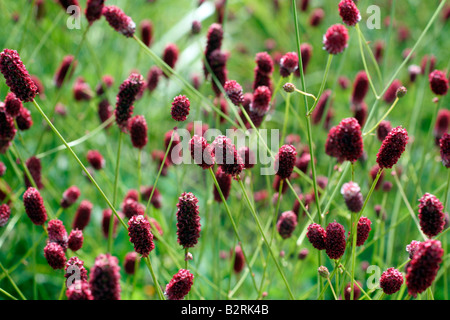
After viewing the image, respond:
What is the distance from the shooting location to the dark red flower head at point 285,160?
819 mm

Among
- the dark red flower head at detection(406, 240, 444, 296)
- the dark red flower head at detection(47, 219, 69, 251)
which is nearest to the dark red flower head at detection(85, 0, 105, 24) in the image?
the dark red flower head at detection(47, 219, 69, 251)

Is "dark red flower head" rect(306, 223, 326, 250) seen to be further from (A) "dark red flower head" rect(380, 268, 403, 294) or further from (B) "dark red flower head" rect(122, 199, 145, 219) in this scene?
(B) "dark red flower head" rect(122, 199, 145, 219)

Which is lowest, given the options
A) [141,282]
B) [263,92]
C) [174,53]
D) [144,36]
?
[141,282]

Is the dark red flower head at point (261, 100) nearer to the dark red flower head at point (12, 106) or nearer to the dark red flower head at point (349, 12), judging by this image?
the dark red flower head at point (349, 12)

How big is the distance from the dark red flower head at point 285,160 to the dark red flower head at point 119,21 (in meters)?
0.48

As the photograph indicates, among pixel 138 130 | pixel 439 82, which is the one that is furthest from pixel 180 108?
pixel 439 82

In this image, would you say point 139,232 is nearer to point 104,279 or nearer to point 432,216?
point 104,279

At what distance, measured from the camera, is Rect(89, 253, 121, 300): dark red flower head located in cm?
53

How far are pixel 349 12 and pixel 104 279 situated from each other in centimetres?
65

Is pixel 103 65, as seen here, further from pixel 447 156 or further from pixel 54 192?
pixel 447 156

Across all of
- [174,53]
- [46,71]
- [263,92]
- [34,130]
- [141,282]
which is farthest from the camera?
[46,71]

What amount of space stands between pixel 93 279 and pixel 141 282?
1.05 m

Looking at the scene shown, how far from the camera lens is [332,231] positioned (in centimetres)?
74
